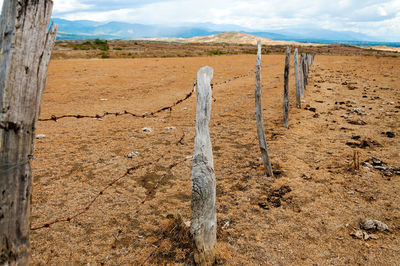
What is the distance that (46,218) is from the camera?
147 inches

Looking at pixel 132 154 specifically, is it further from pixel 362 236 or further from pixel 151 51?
pixel 151 51

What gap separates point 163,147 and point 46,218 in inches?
116

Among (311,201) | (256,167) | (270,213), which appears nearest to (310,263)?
(270,213)

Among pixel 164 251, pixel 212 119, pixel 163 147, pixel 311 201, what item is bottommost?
pixel 164 251

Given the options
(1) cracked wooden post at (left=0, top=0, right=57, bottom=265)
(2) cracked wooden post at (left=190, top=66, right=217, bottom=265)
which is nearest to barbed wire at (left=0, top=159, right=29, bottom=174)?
(1) cracked wooden post at (left=0, top=0, right=57, bottom=265)

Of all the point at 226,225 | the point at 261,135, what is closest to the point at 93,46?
the point at 261,135

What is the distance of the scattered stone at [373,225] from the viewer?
3412 mm

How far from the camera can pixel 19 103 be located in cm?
182

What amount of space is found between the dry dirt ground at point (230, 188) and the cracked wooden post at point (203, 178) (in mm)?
428

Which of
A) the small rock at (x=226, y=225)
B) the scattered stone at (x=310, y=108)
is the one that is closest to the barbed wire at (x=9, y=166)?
the small rock at (x=226, y=225)

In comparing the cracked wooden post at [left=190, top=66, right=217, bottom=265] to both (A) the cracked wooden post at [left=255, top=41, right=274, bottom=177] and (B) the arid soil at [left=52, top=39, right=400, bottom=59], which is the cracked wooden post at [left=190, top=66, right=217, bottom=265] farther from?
(B) the arid soil at [left=52, top=39, right=400, bottom=59]

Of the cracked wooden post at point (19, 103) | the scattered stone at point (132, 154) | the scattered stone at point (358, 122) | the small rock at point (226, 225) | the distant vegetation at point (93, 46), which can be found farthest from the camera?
the distant vegetation at point (93, 46)

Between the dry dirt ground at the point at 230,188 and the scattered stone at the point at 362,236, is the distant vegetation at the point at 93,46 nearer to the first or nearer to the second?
the dry dirt ground at the point at 230,188

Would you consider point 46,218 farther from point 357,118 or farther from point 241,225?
point 357,118
